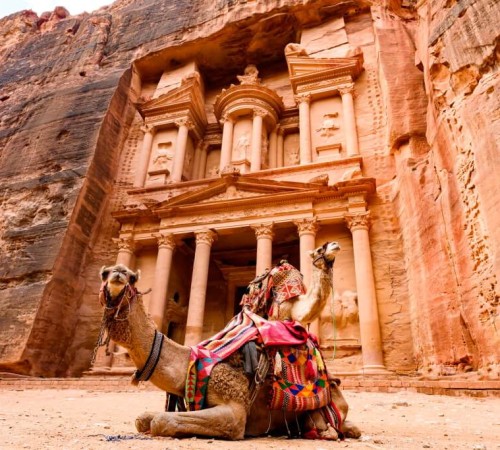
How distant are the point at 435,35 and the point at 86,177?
13552 mm

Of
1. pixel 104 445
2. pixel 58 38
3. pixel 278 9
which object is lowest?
pixel 104 445

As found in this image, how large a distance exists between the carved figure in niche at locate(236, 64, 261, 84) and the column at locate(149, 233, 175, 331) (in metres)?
9.48

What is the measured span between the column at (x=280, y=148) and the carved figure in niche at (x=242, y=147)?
170 centimetres

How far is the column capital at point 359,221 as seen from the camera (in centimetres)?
1314

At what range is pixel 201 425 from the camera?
288cm

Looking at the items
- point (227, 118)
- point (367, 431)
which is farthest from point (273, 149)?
point (367, 431)

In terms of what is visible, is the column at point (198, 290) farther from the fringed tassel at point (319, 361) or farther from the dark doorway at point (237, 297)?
the fringed tassel at point (319, 361)

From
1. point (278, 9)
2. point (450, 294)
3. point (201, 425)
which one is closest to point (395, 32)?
point (278, 9)

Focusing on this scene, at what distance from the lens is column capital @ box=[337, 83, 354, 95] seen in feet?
56.7

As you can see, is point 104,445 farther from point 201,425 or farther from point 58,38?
point 58,38

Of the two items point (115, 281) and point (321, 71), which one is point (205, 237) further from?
point (115, 281)

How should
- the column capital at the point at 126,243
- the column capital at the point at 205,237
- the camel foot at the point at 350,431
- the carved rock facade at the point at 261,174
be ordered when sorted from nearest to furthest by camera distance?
the camel foot at the point at 350,431 < the carved rock facade at the point at 261,174 < the column capital at the point at 205,237 < the column capital at the point at 126,243

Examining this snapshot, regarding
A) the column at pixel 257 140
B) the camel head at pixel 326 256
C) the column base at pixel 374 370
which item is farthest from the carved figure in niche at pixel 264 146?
the camel head at pixel 326 256

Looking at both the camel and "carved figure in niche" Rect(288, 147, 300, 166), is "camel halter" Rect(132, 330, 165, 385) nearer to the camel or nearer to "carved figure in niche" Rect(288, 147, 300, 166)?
the camel
